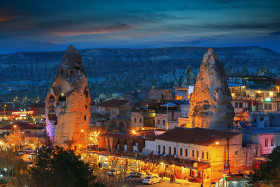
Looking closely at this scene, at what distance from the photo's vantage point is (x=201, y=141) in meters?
59.5

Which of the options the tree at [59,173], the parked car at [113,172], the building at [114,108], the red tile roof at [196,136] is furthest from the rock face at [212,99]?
the building at [114,108]

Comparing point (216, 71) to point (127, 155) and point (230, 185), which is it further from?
point (230, 185)

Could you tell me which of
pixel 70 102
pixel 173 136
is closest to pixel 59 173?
pixel 173 136

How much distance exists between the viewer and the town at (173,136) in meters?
58.1

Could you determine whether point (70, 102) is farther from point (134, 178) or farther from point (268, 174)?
point (268, 174)

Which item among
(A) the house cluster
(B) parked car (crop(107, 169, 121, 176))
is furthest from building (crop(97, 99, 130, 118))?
(B) parked car (crop(107, 169, 121, 176))

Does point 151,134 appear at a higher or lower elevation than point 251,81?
lower

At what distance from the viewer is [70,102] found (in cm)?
7781

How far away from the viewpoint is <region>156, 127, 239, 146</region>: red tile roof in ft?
194

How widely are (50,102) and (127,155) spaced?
18.9m

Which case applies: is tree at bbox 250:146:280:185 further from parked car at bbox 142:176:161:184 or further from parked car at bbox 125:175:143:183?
parked car at bbox 125:175:143:183

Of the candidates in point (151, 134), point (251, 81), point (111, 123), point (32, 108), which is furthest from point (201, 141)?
point (32, 108)

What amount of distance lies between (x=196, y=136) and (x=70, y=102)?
2254 cm

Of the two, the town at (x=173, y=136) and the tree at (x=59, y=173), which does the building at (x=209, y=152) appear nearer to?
the town at (x=173, y=136)
